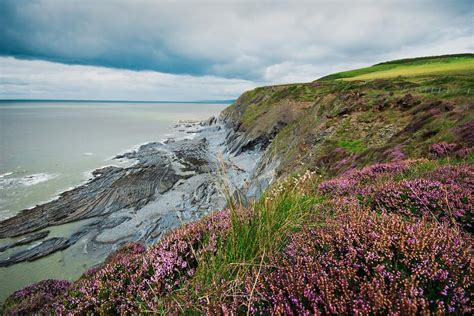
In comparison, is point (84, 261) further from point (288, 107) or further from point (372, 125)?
point (288, 107)

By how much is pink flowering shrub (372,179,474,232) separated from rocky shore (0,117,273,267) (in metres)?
7.46

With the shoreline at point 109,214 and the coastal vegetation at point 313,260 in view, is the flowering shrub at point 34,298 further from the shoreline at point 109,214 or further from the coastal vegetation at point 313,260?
the shoreline at point 109,214

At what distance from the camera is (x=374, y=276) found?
247 cm

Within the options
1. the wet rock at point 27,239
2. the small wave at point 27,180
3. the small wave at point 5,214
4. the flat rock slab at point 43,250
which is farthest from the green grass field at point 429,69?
the small wave at point 27,180

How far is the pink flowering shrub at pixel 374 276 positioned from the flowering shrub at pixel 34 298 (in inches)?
215

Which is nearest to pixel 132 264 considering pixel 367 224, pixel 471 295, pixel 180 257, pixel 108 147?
pixel 180 257

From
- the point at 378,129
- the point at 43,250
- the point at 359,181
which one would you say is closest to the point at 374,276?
the point at 359,181

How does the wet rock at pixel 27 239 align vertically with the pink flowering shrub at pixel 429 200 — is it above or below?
below

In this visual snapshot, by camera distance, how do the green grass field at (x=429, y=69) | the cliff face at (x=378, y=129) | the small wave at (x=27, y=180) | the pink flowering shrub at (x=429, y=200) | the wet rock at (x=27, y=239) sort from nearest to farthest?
the pink flowering shrub at (x=429, y=200) < the cliff face at (x=378, y=129) < the wet rock at (x=27, y=239) < the small wave at (x=27, y=180) < the green grass field at (x=429, y=69)

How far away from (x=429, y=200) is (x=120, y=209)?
28393 mm

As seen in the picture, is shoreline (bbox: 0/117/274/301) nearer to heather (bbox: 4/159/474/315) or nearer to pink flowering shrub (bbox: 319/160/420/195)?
pink flowering shrub (bbox: 319/160/420/195)

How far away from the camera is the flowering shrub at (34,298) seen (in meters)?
5.84

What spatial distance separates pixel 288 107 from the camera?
1948 inches

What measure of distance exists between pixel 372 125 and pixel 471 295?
21673mm
